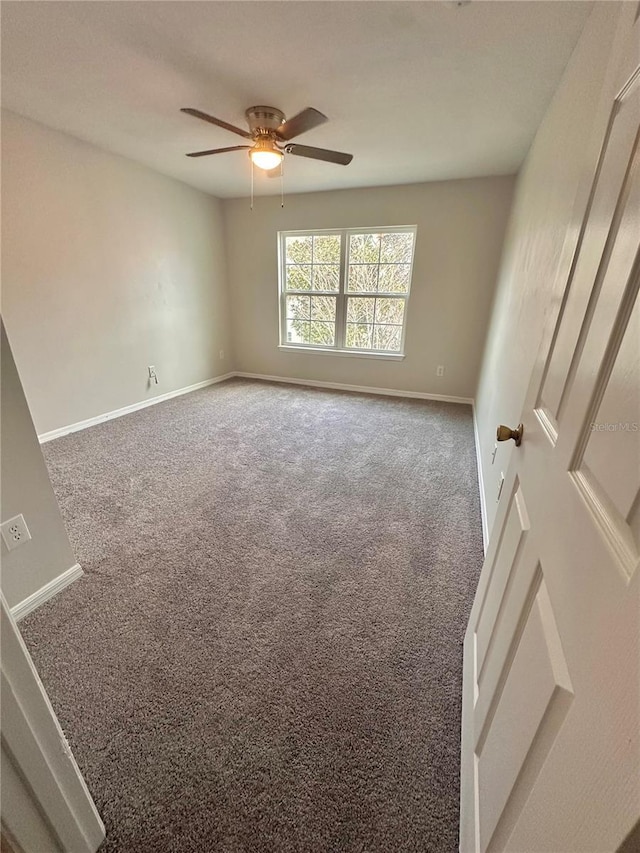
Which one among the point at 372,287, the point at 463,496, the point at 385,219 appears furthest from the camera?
the point at 372,287

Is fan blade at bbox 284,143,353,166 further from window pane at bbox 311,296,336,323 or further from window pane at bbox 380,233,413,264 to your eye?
window pane at bbox 311,296,336,323

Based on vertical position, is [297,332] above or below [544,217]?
below

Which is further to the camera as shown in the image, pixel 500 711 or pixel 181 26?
pixel 181 26

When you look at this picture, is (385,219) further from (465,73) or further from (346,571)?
(346,571)

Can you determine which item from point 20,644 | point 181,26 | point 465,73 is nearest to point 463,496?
point 20,644

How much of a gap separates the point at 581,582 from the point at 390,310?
13.5ft

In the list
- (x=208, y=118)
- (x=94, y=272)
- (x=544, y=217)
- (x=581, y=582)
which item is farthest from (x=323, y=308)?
(x=581, y=582)

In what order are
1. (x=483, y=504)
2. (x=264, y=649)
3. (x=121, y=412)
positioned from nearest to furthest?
(x=264, y=649), (x=483, y=504), (x=121, y=412)

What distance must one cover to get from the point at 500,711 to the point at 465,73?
8.90 ft

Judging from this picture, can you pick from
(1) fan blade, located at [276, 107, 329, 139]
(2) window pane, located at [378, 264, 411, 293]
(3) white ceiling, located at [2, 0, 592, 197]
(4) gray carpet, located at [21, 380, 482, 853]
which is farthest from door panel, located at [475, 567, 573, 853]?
(2) window pane, located at [378, 264, 411, 293]

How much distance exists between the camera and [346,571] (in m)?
1.65

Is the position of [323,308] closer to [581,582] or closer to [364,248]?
[364,248]

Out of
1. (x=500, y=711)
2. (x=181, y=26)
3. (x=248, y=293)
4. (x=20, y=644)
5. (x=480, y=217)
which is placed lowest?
(x=500, y=711)

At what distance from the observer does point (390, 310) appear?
165 inches
